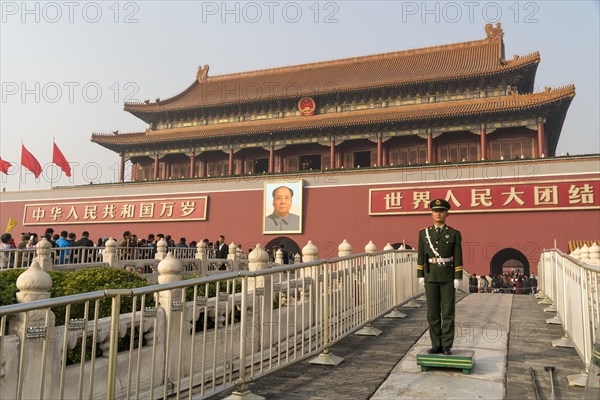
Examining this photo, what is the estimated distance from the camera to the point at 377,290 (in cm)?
667

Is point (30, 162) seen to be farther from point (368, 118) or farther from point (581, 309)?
point (581, 309)

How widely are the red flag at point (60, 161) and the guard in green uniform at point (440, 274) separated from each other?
20.5 m

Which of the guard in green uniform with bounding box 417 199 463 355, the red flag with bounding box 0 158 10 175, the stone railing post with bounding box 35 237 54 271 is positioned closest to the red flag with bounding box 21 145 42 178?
the red flag with bounding box 0 158 10 175

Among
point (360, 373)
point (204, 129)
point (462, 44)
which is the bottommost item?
point (360, 373)

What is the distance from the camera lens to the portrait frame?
758 inches

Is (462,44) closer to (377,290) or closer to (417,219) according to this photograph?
(417,219)

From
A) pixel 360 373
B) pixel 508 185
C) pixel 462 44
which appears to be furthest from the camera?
pixel 462 44

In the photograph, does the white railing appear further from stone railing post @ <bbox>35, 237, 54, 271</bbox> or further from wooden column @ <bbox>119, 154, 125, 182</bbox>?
wooden column @ <bbox>119, 154, 125, 182</bbox>

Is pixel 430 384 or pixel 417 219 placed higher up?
pixel 417 219

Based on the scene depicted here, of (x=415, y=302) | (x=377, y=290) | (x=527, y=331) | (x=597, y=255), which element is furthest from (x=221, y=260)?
(x=597, y=255)

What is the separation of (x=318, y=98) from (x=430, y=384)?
20.5 metres

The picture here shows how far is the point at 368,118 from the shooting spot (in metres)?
20.8

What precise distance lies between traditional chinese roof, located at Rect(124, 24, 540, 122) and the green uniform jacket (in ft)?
57.7

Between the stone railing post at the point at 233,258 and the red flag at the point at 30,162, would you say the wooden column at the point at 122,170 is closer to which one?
the red flag at the point at 30,162
